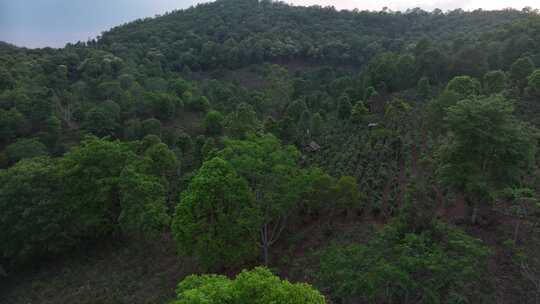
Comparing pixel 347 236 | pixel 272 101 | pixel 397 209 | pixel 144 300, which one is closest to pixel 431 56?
pixel 272 101

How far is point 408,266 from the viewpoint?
931cm

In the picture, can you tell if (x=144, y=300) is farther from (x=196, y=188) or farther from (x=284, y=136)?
(x=284, y=136)

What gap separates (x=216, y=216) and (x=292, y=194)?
3373 mm

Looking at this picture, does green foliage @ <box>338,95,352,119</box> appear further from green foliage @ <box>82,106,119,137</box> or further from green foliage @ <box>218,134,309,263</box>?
green foliage @ <box>82,106,119,137</box>

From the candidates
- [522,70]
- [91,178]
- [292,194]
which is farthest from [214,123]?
[522,70]

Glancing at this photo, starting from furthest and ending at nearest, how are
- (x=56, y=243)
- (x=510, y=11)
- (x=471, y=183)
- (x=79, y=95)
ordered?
(x=510, y=11)
(x=79, y=95)
(x=56, y=243)
(x=471, y=183)

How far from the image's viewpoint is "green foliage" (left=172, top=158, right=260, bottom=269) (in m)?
13.9

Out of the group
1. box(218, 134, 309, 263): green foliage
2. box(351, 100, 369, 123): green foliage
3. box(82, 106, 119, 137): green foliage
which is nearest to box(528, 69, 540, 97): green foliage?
box(351, 100, 369, 123): green foliage

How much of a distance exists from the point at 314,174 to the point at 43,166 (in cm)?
1599

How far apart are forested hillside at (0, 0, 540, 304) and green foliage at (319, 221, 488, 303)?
0.05m

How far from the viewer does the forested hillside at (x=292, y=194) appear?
10719 mm

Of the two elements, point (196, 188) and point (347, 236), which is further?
point (347, 236)

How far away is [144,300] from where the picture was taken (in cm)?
1553

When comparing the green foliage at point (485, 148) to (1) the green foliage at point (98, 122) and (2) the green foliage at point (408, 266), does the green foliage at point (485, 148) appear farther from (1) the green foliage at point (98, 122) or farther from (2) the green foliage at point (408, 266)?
(1) the green foliage at point (98, 122)
